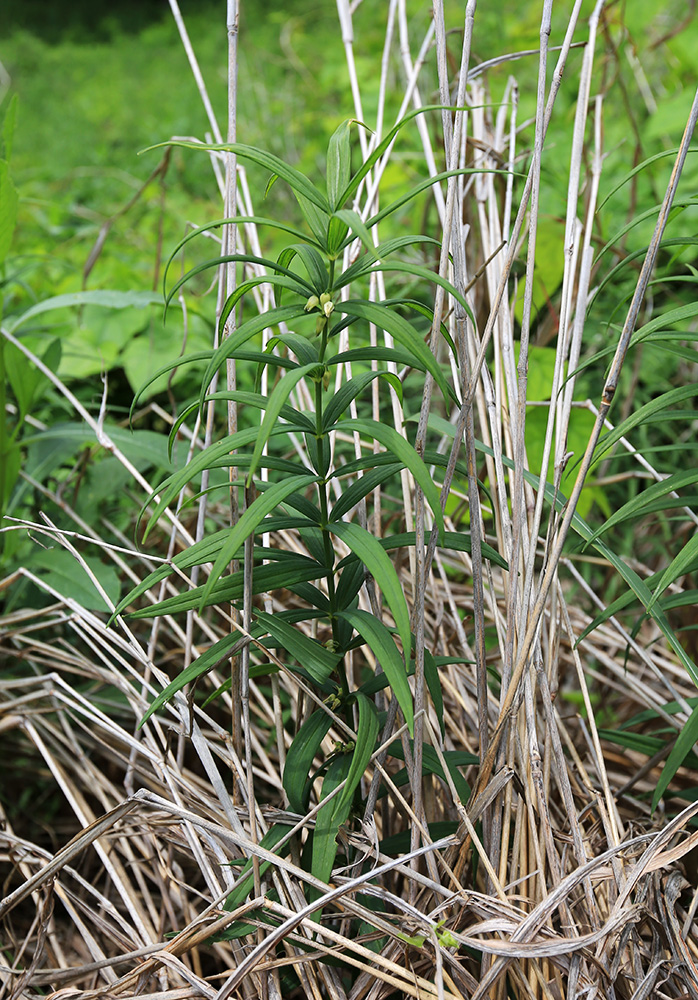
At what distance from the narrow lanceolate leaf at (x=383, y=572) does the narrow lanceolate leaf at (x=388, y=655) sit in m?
0.01

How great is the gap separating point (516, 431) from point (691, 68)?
1.39m

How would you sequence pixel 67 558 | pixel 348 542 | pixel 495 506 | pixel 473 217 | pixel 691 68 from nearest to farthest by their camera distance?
pixel 348 542
pixel 495 506
pixel 67 558
pixel 473 217
pixel 691 68

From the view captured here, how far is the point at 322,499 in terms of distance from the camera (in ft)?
1.84

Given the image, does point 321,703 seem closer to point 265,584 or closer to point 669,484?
point 265,584

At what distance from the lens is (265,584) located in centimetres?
56

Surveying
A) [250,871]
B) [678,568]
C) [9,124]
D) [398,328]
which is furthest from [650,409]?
[9,124]

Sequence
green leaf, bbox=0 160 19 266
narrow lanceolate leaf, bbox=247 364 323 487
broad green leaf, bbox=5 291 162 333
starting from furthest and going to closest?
broad green leaf, bbox=5 291 162 333 → green leaf, bbox=0 160 19 266 → narrow lanceolate leaf, bbox=247 364 323 487

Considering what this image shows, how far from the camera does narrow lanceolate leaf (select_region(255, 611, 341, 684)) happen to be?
1.81 ft

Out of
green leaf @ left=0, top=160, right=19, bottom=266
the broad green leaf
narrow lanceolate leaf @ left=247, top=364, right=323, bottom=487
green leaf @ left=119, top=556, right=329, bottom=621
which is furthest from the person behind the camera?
the broad green leaf

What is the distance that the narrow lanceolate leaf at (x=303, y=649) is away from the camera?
0.55 meters

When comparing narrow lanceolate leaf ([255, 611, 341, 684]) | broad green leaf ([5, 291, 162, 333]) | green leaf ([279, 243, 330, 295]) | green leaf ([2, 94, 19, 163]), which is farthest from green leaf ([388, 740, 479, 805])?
green leaf ([2, 94, 19, 163])

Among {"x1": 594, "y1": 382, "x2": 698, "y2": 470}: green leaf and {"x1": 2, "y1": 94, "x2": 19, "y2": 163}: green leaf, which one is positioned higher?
{"x1": 2, "y1": 94, "x2": 19, "y2": 163}: green leaf

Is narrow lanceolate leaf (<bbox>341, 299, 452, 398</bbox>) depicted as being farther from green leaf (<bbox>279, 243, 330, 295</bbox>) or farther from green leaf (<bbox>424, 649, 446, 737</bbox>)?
green leaf (<bbox>424, 649, 446, 737</bbox>)

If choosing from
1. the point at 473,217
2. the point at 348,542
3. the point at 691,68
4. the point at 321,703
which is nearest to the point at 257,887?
the point at 321,703
